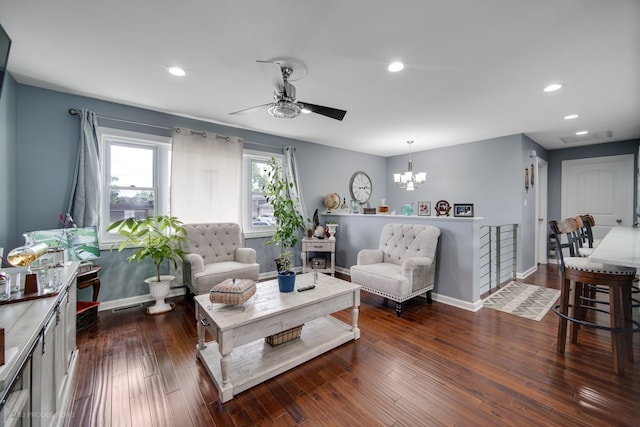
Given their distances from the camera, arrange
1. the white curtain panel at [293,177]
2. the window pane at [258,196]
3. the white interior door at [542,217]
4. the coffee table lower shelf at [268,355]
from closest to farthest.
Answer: the coffee table lower shelf at [268,355] < the window pane at [258,196] < the white curtain panel at [293,177] < the white interior door at [542,217]

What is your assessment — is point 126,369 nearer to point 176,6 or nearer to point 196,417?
point 196,417

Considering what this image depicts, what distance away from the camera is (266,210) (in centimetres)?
465

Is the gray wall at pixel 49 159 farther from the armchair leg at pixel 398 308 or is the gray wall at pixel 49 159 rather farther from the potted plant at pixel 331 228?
the armchair leg at pixel 398 308

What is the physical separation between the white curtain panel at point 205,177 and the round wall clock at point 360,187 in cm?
261

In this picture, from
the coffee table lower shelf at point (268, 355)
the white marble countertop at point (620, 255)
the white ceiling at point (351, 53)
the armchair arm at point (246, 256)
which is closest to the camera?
the white marble countertop at point (620, 255)

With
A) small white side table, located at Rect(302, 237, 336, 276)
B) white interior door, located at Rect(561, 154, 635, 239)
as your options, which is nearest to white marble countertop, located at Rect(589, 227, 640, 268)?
small white side table, located at Rect(302, 237, 336, 276)

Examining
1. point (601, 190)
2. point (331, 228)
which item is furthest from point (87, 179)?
point (601, 190)

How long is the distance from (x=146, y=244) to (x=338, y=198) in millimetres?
3356

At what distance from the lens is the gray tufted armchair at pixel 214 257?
9.96 feet

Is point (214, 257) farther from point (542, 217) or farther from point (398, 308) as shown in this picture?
point (542, 217)

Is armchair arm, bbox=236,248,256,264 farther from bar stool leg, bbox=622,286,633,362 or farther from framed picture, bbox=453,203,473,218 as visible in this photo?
bar stool leg, bbox=622,286,633,362

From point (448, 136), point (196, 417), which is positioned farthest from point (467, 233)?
point (196, 417)

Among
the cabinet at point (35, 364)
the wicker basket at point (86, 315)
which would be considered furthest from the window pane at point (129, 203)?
the cabinet at point (35, 364)

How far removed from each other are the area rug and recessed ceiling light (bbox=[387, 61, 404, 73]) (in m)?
2.97
